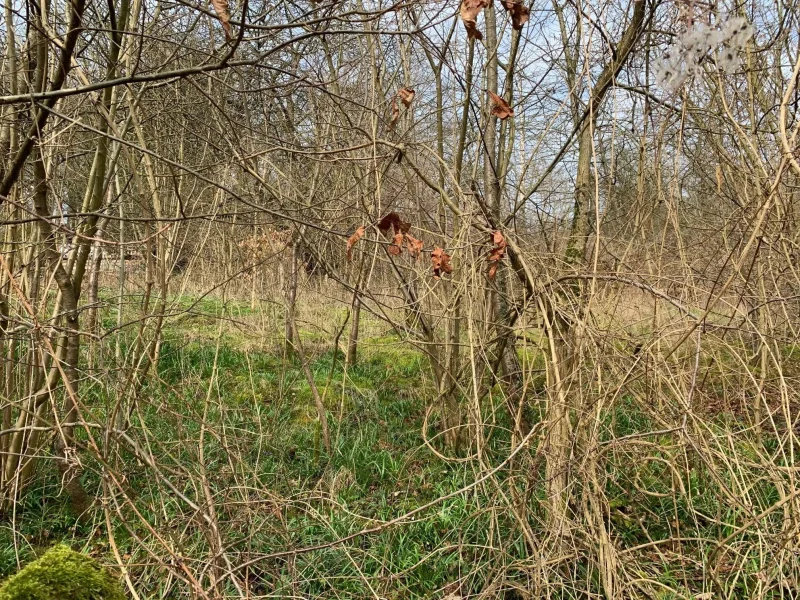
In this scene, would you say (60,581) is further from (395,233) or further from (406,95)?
(406,95)

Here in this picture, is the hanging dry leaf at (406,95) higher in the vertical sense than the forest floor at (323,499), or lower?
higher

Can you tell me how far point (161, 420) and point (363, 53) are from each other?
3405mm

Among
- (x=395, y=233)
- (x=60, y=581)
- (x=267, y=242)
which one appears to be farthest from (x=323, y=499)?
(x=267, y=242)

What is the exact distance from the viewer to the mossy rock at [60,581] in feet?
5.41

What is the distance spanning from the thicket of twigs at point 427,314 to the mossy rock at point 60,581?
0.24 meters

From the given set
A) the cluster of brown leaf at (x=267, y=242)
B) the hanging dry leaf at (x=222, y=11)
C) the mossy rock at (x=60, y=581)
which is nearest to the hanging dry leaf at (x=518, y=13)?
the hanging dry leaf at (x=222, y=11)

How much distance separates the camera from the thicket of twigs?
2.29 meters

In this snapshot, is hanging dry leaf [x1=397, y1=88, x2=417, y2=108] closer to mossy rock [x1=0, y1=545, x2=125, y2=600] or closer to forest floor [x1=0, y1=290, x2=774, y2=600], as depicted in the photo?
forest floor [x1=0, y1=290, x2=774, y2=600]

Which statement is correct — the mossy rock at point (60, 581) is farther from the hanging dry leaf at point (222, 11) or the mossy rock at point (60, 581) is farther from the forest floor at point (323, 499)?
the hanging dry leaf at point (222, 11)

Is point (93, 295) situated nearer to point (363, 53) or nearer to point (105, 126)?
point (105, 126)

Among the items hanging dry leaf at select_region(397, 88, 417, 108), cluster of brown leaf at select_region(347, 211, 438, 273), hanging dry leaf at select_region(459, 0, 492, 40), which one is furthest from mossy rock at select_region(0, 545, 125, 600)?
hanging dry leaf at select_region(397, 88, 417, 108)

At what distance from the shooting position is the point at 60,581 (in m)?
1.70

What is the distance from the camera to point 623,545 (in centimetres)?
305

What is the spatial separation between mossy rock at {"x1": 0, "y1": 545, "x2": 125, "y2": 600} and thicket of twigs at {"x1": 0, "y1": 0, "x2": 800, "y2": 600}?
244 mm
